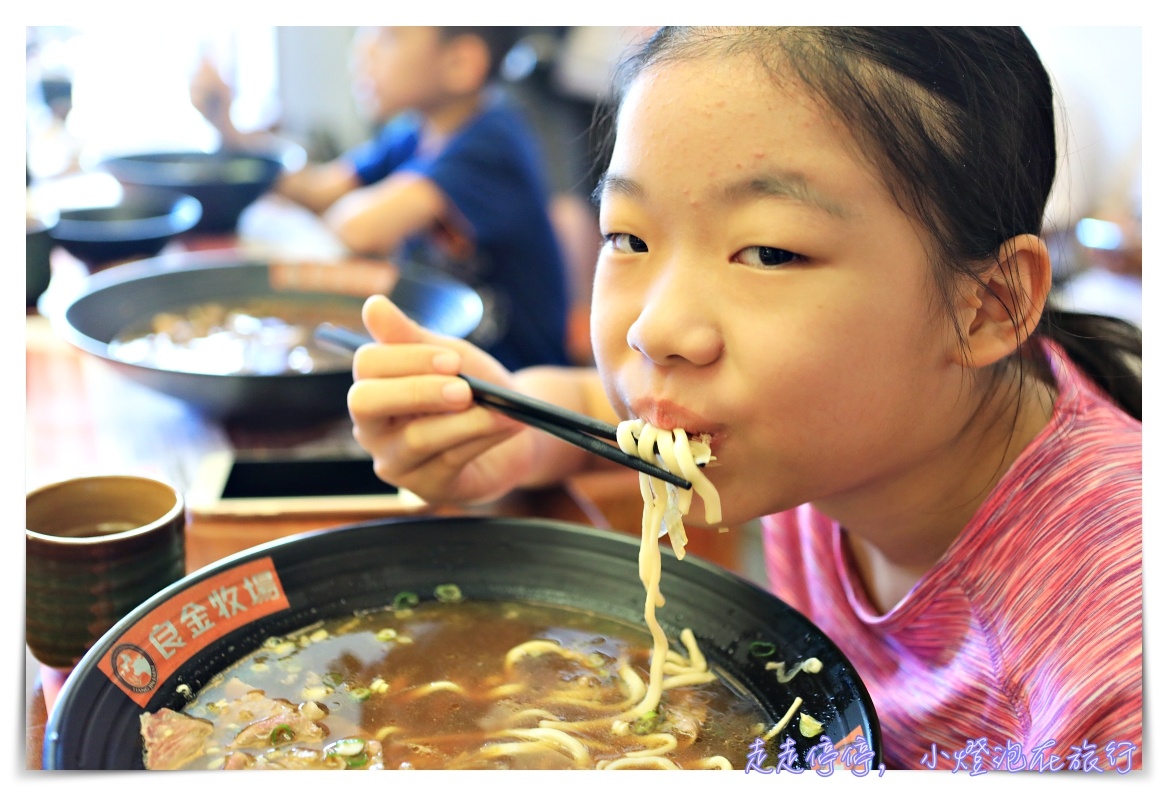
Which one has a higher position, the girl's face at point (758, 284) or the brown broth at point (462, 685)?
the girl's face at point (758, 284)

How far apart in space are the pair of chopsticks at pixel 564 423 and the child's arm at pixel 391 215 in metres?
1.67

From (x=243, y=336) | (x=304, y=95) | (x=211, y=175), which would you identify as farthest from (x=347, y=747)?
(x=304, y=95)

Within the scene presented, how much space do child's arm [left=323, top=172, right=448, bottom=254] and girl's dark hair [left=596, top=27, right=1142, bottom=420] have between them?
74.3 inches

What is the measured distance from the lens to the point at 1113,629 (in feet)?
3.12

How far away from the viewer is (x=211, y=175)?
3463 mm

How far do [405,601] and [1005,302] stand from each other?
73 cm

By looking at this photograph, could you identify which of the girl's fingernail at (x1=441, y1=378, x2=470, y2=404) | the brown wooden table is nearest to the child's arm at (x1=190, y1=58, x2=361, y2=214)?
the brown wooden table

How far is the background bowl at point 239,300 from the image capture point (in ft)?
5.31

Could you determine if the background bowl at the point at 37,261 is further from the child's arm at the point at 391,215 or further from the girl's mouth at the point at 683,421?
the girl's mouth at the point at 683,421

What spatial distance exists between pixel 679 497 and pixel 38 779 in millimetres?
626

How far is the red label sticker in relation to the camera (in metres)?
0.97

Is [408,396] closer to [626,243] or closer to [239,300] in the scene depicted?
[626,243]

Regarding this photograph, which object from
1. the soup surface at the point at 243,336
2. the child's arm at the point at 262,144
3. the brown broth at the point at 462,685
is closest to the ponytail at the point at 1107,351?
the brown broth at the point at 462,685

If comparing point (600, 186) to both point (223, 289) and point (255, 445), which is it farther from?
point (223, 289)
